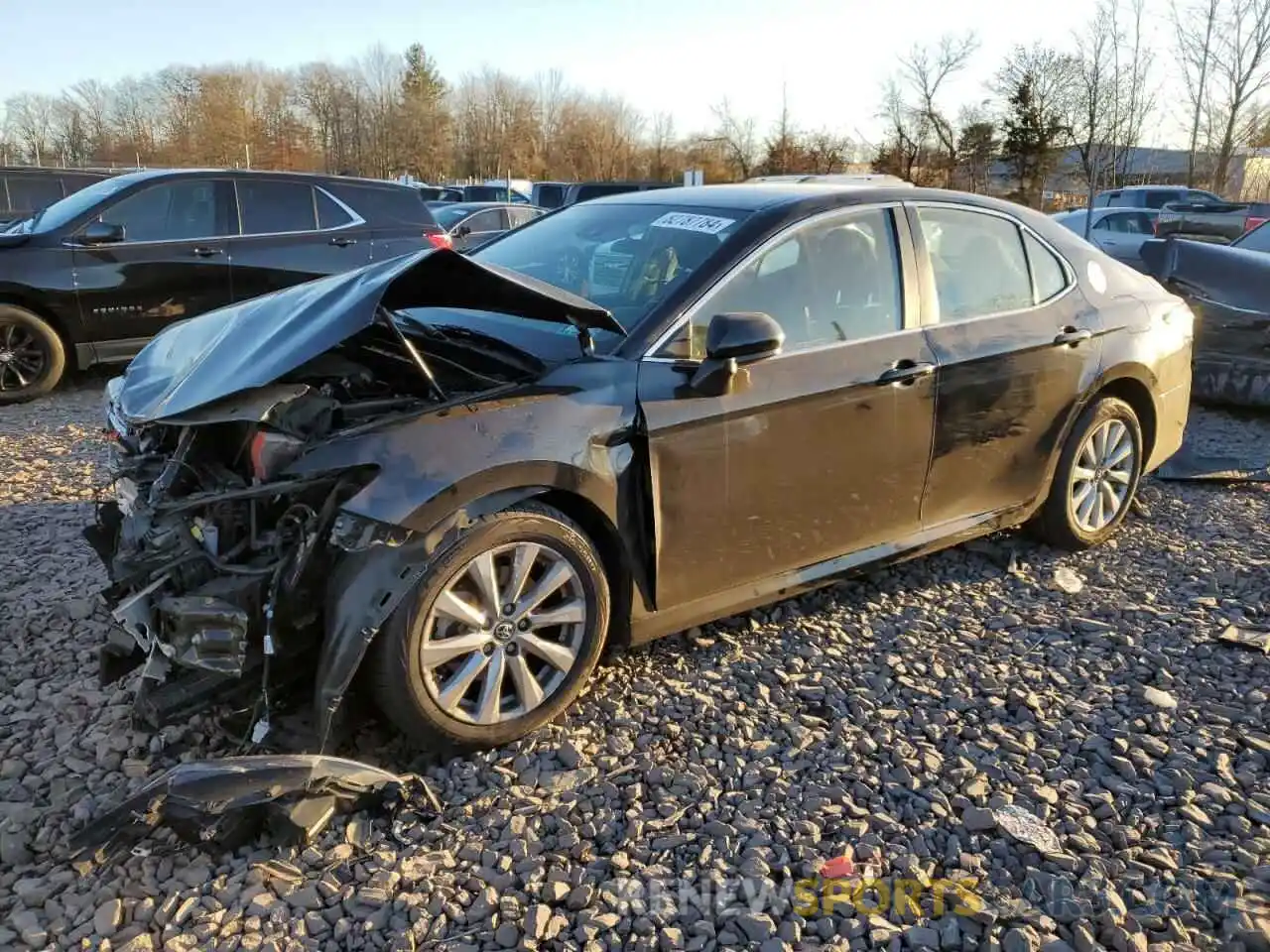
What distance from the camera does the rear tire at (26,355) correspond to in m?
7.48

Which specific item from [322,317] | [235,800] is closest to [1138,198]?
[322,317]

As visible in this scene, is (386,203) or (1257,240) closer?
(1257,240)

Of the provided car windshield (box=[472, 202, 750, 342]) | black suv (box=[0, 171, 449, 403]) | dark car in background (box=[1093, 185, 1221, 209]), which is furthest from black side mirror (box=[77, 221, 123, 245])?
dark car in background (box=[1093, 185, 1221, 209])

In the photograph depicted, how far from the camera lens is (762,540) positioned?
3.48 metres

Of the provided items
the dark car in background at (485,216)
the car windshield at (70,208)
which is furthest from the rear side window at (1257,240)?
the car windshield at (70,208)

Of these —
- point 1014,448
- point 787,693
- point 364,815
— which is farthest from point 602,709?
point 1014,448

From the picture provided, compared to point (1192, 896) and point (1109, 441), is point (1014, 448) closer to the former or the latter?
point (1109, 441)

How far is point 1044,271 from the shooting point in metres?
4.40

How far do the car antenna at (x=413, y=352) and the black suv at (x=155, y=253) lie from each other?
19.4ft

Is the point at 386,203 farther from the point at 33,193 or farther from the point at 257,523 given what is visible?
the point at 33,193

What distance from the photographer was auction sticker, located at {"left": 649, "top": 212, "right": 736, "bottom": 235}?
364cm

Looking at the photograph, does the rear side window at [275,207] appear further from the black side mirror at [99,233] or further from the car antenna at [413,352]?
the car antenna at [413,352]

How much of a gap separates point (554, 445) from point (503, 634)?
60 centimetres

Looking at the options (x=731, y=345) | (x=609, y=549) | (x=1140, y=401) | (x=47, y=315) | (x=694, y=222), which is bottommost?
(x=609, y=549)
